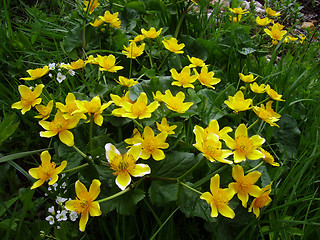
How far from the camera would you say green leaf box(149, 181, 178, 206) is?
115 cm

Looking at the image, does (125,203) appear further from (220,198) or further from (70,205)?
(220,198)

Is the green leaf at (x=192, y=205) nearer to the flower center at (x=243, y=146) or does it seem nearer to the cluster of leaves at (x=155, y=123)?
the cluster of leaves at (x=155, y=123)

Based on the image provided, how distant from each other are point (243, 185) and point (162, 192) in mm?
306

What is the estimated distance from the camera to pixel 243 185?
109 cm

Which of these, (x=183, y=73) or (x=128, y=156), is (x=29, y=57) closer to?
(x=183, y=73)

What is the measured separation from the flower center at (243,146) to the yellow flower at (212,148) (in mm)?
48

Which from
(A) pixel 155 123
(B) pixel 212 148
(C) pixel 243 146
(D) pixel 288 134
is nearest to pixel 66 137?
(A) pixel 155 123

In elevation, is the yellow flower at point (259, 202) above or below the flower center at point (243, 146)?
below

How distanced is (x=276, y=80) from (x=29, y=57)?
1594mm

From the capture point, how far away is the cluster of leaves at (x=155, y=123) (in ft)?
3.64

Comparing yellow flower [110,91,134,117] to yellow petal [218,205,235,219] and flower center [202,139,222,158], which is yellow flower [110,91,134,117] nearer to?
flower center [202,139,222,158]

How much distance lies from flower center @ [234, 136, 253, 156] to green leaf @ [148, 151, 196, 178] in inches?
7.5

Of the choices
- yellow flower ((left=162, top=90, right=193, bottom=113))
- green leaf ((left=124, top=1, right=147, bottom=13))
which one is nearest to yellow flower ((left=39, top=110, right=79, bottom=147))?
yellow flower ((left=162, top=90, right=193, bottom=113))

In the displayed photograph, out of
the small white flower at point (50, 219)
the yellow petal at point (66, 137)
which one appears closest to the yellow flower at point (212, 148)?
the yellow petal at point (66, 137)
